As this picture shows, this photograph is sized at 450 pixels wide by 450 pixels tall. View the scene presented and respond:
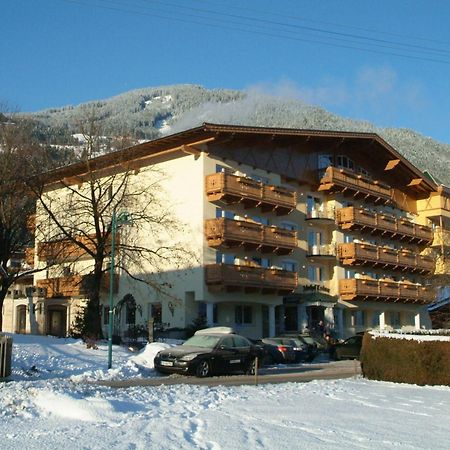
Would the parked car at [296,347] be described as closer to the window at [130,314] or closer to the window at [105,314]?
the window at [130,314]

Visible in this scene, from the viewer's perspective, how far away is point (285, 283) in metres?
40.8

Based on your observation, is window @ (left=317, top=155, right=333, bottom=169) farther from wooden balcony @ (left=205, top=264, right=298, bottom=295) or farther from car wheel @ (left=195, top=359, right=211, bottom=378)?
car wheel @ (left=195, top=359, right=211, bottom=378)

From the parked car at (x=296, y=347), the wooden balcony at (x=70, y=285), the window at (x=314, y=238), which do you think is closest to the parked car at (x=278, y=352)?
the parked car at (x=296, y=347)

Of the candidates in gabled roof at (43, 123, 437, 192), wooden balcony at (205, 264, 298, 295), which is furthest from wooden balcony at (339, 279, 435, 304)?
gabled roof at (43, 123, 437, 192)

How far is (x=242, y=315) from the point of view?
4106cm

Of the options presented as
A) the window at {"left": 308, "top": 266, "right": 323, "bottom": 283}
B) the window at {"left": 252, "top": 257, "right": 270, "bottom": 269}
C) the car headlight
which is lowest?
the car headlight

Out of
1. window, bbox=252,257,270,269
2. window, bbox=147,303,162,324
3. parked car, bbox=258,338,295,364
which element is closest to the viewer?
parked car, bbox=258,338,295,364

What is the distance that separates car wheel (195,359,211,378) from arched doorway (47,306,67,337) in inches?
918

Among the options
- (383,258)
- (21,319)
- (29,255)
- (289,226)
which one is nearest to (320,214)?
(289,226)

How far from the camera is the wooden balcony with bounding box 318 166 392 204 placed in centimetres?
4634

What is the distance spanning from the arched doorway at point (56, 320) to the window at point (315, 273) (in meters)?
16.6

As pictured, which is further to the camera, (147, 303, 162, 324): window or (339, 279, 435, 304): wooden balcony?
(339, 279, 435, 304): wooden balcony

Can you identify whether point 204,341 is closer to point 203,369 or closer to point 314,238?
point 203,369

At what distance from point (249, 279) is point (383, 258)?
15.9 meters
